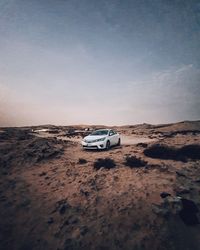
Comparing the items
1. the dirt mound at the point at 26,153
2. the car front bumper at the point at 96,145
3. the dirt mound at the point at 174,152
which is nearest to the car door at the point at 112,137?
the car front bumper at the point at 96,145

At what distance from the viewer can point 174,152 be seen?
1274 centimetres

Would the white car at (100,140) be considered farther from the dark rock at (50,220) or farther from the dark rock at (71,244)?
the dark rock at (71,244)

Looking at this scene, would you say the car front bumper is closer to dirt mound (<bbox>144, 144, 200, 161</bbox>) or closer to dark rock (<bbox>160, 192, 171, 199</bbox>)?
dirt mound (<bbox>144, 144, 200, 161</bbox>)

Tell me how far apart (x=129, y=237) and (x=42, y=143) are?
10.1 m

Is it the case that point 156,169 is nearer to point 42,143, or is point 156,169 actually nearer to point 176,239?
point 176,239

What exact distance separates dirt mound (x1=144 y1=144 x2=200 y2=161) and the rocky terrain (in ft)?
1.34

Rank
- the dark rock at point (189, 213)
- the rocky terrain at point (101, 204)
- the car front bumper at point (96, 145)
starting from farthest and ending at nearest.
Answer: the car front bumper at point (96, 145)
the dark rock at point (189, 213)
the rocky terrain at point (101, 204)

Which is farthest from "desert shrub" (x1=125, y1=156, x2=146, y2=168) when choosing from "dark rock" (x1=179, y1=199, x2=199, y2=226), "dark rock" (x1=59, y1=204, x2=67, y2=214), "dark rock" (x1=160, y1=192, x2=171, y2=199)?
"dark rock" (x1=59, y1=204, x2=67, y2=214)

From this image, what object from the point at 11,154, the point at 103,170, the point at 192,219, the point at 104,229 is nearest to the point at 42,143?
the point at 11,154

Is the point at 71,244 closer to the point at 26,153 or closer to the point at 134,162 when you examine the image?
the point at 134,162

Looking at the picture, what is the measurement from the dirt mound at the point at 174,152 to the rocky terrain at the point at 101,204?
1.34 feet

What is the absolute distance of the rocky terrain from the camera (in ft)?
20.8

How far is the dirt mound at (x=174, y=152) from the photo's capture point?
12.4m

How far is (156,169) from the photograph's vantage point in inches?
412
